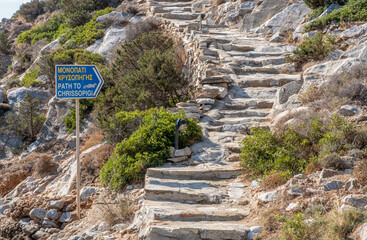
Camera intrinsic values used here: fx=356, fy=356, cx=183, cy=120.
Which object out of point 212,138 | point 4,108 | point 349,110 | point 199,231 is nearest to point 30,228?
point 199,231

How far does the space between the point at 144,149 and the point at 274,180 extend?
2378 millimetres

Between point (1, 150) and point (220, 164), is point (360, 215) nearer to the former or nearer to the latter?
point (220, 164)

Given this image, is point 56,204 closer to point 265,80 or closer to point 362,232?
point 362,232

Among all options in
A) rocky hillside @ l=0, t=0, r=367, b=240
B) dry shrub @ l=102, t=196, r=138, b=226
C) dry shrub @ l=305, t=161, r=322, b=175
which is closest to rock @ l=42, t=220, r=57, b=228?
rocky hillside @ l=0, t=0, r=367, b=240

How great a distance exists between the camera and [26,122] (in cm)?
1194

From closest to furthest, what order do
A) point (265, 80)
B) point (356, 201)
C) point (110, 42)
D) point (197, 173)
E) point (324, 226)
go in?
point (324, 226) < point (356, 201) < point (197, 173) < point (265, 80) < point (110, 42)

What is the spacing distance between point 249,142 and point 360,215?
2278 millimetres

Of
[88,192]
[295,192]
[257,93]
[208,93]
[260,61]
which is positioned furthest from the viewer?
[260,61]

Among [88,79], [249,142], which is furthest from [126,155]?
[249,142]

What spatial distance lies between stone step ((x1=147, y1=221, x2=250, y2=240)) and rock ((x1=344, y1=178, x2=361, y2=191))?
1.26 meters

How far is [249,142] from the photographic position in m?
5.65

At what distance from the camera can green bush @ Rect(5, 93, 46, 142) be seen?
11.9m

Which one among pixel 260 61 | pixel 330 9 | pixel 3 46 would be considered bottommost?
pixel 3 46

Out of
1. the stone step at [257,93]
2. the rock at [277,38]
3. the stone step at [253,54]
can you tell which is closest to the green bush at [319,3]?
the rock at [277,38]
